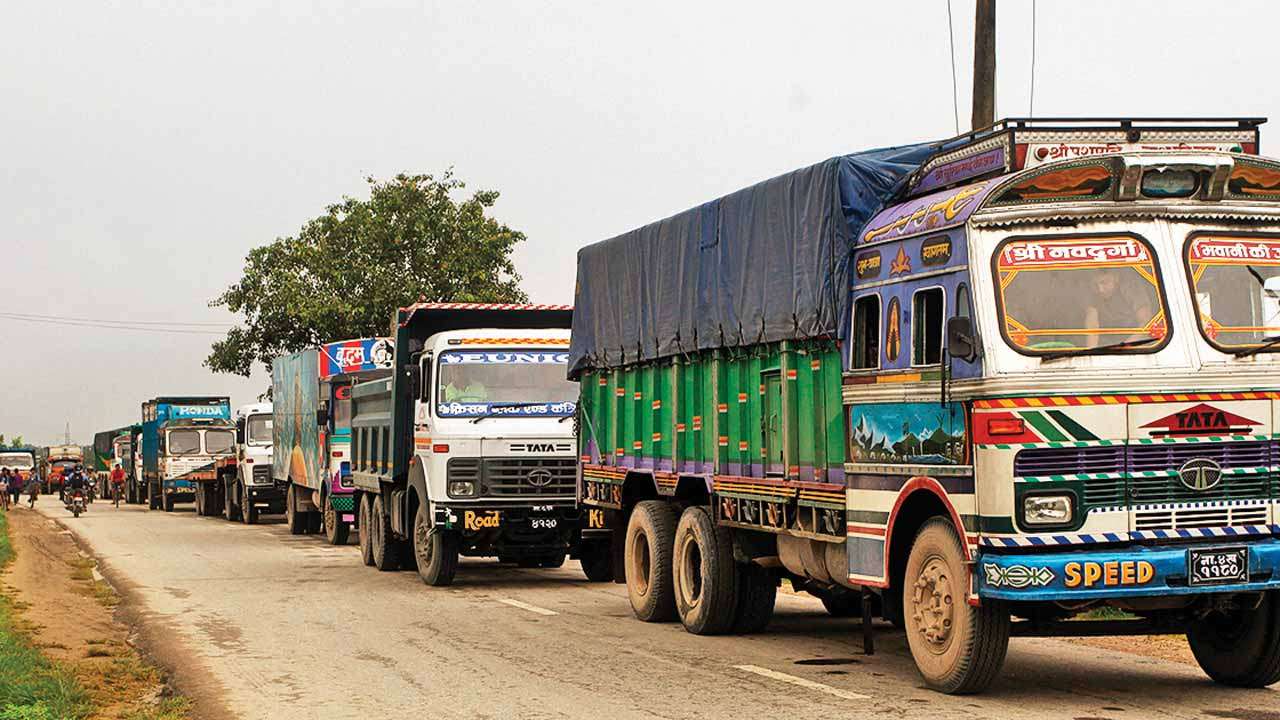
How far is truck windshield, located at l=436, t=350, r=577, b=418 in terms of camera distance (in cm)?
2095

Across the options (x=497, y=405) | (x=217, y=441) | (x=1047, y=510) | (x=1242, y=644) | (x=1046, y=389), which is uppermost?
(x=217, y=441)

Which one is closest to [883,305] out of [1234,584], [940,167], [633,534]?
[940,167]

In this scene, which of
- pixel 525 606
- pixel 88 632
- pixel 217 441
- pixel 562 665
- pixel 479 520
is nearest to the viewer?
pixel 562 665

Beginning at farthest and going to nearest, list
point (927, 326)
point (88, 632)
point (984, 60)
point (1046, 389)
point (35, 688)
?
point (984, 60)
point (88, 632)
point (35, 688)
point (927, 326)
point (1046, 389)

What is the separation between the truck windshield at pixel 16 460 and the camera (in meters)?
73.8

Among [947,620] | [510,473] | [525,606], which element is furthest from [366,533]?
[947,620]

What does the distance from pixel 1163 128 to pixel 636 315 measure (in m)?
6.45

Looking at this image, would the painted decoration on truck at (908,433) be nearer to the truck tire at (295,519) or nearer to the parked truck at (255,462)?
the truck tire at (295,519)

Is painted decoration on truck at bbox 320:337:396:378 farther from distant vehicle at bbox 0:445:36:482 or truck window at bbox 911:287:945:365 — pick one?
distant vehicle at bbox 0:445:36:482

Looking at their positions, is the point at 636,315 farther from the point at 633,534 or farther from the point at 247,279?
the point at 247,279

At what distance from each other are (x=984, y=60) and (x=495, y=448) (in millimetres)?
7098

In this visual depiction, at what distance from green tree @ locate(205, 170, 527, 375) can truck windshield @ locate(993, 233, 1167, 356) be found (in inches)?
1605

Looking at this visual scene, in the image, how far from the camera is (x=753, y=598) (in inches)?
581

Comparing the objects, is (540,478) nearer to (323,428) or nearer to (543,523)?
(543,523)
